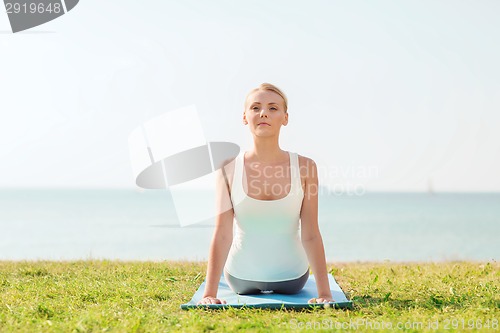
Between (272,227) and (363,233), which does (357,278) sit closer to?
(272,227)

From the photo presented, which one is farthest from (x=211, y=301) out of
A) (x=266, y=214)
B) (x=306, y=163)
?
(x=306, y=163)

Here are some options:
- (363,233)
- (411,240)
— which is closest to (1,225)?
(363,233)

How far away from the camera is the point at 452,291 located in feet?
16.3

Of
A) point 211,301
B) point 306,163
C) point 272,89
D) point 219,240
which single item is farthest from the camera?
point 306,163

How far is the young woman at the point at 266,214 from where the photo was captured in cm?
470

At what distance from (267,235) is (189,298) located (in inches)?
35.3

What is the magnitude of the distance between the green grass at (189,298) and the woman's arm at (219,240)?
1.02 ft

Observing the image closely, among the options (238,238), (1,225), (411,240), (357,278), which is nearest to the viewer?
(238,238)

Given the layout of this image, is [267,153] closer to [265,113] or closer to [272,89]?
[265,113]

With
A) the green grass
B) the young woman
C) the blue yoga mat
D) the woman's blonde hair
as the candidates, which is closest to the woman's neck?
the young woman

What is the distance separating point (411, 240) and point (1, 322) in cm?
2755

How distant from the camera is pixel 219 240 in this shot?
183 inches

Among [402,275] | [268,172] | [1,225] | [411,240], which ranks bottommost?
[411,240]

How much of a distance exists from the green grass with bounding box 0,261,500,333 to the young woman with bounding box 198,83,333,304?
1.67ft
